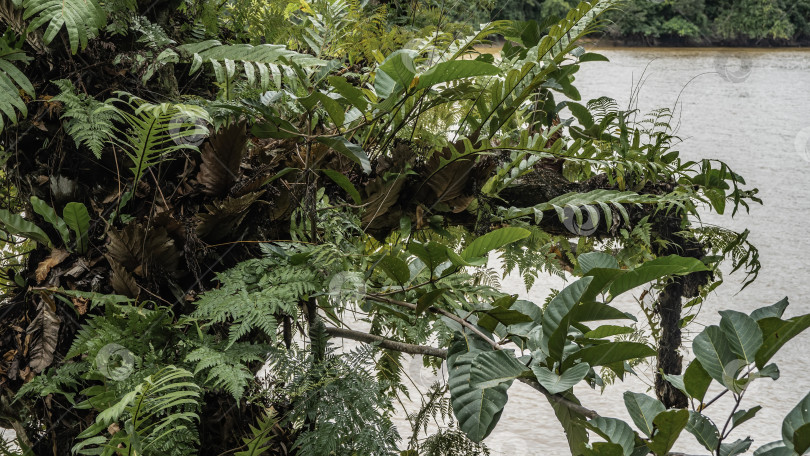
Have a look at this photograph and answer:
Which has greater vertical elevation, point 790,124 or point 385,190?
point 385,190

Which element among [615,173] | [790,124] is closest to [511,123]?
[615,173]

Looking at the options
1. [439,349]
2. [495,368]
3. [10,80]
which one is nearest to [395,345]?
[439,349]

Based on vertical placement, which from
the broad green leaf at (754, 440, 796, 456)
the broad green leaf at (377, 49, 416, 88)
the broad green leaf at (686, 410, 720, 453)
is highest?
→ the broad green leaf at (377, 49, 416, 88)

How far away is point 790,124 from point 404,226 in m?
2.08

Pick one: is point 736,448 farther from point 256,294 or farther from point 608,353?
point 256,294

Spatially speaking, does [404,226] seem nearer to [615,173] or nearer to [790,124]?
[615,173]

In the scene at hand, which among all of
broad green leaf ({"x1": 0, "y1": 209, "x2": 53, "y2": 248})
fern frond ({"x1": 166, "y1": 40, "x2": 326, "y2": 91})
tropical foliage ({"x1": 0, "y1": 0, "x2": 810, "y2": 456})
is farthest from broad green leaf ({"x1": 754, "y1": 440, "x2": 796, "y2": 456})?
broad green leaf ({"x1": 0, "y1": 209, "x2": 53, "y2": 248})

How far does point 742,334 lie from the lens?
0.33 m

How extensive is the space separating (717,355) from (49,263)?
499mm

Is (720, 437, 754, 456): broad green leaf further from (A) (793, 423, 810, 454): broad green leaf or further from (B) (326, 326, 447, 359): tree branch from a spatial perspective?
(B) (326, 326, 447, 359): tree branch

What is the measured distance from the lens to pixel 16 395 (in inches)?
19.1

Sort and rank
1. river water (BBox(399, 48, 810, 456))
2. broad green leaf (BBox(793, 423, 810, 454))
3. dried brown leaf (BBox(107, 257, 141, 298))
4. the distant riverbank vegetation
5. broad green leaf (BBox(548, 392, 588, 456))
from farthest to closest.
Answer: the distant riverbank vegetation, river water (BBox(399, 48, 810, 456)), dried brown leaf (BBox(107, 257, 141, 298)), broad green leaf (BBox(548, 392, 588, 456)), broad green leaf (BBox(793, 423, 810, 454))

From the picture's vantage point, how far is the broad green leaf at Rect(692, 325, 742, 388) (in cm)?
33

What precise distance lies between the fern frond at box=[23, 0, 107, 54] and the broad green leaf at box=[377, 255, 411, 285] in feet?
0.91
